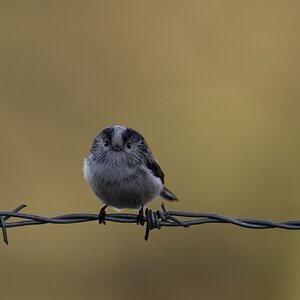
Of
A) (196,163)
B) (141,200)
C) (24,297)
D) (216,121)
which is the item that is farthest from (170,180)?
(141,200)

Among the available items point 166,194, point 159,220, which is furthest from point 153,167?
point 159,220

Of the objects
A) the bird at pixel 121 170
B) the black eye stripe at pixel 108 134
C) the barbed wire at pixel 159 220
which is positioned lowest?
the barbed wire at pixel 159 220

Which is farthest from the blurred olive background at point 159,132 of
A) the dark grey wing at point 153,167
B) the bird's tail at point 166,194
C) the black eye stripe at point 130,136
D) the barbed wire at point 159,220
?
the barbed wire at point 159,220

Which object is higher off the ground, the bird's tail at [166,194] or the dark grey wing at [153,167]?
the dark grey wing at [153,167]

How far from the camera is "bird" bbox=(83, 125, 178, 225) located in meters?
4.34

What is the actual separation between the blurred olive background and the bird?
6.28 ft

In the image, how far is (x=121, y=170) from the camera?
4.34m

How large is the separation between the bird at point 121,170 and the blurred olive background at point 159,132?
6.28ft

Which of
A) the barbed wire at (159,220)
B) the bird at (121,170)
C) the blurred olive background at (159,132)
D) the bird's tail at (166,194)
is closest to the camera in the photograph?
the barbed wire at (159,220)

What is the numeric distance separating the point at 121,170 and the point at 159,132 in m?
3.43

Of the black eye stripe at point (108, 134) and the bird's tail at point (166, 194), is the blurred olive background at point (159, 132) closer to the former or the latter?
the bird's tail at point (166, 194)

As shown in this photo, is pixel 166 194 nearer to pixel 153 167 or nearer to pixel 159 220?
pixel 153 167

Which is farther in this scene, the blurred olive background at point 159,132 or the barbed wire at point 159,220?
the blurred olive background at point 159,132

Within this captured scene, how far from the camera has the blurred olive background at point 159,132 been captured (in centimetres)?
636
